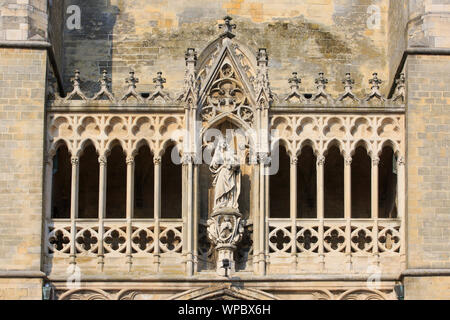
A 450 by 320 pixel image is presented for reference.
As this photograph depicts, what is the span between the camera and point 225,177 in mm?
29906

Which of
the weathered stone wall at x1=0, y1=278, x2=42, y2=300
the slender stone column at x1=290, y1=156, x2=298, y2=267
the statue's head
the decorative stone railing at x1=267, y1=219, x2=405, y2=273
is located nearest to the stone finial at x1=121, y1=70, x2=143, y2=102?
the statue's head

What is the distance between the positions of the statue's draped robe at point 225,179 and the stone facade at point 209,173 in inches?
12.7

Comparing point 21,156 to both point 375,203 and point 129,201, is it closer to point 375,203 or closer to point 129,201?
point 129,201

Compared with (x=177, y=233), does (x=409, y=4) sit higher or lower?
higher

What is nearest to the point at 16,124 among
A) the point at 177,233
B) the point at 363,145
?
the point at 177,233

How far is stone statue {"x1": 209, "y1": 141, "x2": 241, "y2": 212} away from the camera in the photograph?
29859mm

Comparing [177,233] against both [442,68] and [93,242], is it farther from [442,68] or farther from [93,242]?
[442,68]

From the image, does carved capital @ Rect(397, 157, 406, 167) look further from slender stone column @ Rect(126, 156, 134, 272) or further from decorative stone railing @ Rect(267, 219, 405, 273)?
slender stone column @ Rect(126, 156, 134, 272)

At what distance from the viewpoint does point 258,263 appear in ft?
97.0

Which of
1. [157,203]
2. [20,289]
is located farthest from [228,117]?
[20,289]

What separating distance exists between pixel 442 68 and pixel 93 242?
6.76 m

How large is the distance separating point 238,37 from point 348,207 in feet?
14.5

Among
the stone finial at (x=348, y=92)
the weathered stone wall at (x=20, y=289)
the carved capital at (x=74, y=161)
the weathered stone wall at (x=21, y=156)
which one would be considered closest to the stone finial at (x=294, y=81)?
the stone finial at (x=348, y=92)
